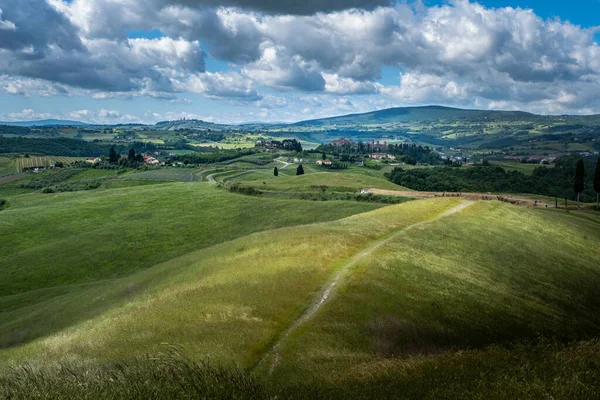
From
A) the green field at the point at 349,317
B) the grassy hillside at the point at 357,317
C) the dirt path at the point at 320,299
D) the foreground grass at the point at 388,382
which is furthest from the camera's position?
the dirt path at the point at 320,299

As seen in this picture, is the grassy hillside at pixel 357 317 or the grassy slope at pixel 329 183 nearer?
the grassy hillside at pixel 357 317

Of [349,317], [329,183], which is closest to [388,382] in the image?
[349,317]

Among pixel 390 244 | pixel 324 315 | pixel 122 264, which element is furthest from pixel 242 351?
pixel 122 264

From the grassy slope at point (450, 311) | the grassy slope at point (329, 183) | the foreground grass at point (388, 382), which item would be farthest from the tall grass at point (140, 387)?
the grassy slope at point (329, 183)

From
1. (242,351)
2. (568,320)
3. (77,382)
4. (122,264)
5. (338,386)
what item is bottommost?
(122,264)

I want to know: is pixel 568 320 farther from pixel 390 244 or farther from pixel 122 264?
A: pixel 122 264

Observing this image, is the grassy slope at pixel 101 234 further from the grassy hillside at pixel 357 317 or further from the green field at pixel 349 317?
the grassy hillside at pixel 357 317

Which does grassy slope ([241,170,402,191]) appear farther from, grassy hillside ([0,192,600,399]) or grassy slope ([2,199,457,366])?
grassy slope ([2,199,457,366])
